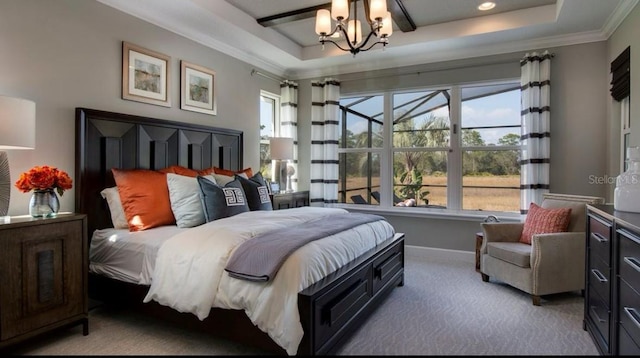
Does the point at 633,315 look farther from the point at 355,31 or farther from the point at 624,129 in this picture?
the point at 624,129

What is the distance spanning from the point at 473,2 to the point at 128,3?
3.23 m

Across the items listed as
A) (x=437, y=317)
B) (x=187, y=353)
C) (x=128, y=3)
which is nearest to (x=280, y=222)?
(x=187, y=353)

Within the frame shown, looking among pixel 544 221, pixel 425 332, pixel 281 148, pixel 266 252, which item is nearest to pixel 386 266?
pixel 425 332

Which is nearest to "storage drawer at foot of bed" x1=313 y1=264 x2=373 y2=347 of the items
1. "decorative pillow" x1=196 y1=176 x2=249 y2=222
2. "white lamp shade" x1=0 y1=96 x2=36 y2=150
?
"decorative pillow" x1=196 y1=176 x2=249 y2=222

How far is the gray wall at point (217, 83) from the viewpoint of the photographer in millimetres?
2656

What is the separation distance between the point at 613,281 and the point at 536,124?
245 cm

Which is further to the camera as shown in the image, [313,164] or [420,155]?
[313,164]

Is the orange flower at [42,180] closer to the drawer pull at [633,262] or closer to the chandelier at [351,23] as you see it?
the chandelier at [351,23]

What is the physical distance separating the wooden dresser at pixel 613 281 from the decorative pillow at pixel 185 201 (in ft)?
8.90

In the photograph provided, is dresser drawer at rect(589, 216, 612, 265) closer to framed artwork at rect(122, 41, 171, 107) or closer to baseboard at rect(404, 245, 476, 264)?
baseboard at rect(404, 245, 476, 264)

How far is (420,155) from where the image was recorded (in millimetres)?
4824

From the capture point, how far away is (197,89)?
4.02m

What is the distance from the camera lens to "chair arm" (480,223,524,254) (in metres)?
3.65

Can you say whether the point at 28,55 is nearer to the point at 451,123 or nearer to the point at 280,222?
the point at 280,222
